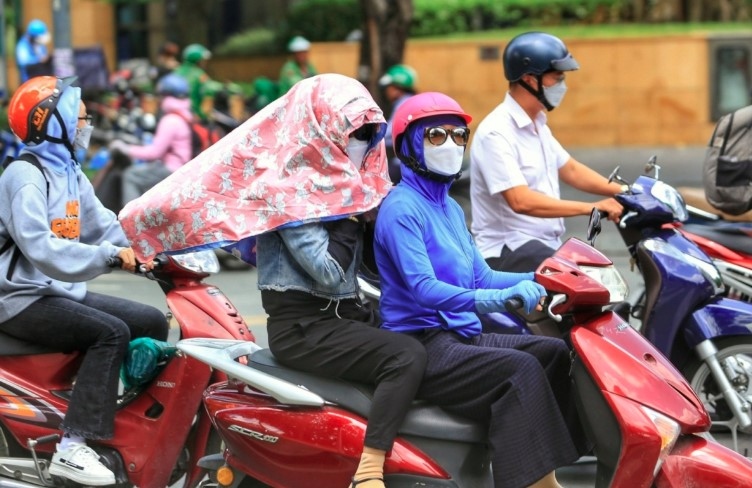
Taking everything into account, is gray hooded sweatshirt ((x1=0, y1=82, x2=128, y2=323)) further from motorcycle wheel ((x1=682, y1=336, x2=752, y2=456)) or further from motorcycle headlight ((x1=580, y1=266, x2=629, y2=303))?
motorcycle wheel ((x1=682, y1=336, x2=752, y2=456))

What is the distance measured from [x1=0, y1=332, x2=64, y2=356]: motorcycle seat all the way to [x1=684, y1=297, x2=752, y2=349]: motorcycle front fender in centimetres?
270

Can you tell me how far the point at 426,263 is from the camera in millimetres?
4258

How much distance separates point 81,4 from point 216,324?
79.0 ft

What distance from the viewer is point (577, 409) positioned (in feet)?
14.1

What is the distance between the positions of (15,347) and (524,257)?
2.11 m

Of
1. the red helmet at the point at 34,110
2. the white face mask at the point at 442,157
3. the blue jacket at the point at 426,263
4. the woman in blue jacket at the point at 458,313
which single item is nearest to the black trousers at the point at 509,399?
the woman in blue jacket at the point at 458,313

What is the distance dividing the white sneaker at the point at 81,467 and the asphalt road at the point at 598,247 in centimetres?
187

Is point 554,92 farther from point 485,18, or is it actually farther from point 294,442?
point 485,18

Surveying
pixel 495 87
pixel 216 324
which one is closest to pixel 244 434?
pixel 216 324

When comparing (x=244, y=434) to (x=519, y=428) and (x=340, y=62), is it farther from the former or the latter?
(x=340, y=62)

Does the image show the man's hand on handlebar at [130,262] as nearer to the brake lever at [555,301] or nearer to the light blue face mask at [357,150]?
the light blue face mask at [357,150]

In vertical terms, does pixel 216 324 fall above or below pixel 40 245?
below

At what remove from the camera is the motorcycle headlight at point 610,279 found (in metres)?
4.21

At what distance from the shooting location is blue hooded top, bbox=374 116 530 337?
4.23 metres
